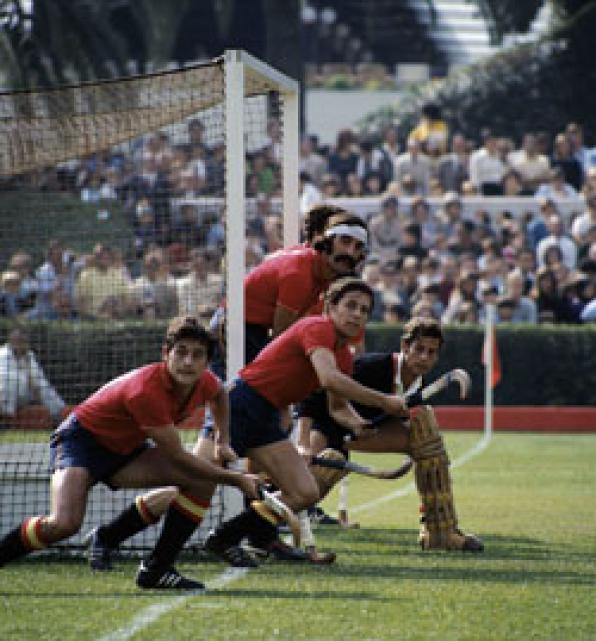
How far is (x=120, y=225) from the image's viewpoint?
64.7 feet

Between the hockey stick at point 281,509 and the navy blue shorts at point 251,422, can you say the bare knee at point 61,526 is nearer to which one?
the hockey stick at point 281,509

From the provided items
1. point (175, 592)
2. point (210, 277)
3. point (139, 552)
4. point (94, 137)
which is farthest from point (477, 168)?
point (175, 592)

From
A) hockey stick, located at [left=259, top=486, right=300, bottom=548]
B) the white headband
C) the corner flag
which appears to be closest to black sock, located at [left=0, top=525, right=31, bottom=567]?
hockey stick, located at [left=259, top=486, right=300, bottom=548]

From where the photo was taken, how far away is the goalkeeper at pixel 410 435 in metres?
10.4

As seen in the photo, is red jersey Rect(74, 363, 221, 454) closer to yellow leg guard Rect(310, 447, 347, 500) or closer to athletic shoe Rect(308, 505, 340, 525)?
yellow leg guard Rect(310, 447, 347, 500)

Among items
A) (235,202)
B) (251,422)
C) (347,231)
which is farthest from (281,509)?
(235,202)

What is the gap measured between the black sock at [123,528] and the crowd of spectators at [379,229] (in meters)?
4.24

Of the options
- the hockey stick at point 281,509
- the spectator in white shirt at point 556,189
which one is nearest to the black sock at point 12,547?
the hockey stick at point 281,509

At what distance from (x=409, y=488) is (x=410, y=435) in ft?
14.4

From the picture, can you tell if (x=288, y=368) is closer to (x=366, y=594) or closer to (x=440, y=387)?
(x=440, y=387)

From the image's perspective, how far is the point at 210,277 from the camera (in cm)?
1614

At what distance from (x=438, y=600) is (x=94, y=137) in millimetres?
5420

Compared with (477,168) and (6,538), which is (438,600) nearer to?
(6,538)

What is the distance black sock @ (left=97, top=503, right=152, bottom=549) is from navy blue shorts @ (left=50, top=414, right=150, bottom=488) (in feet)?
0.74
